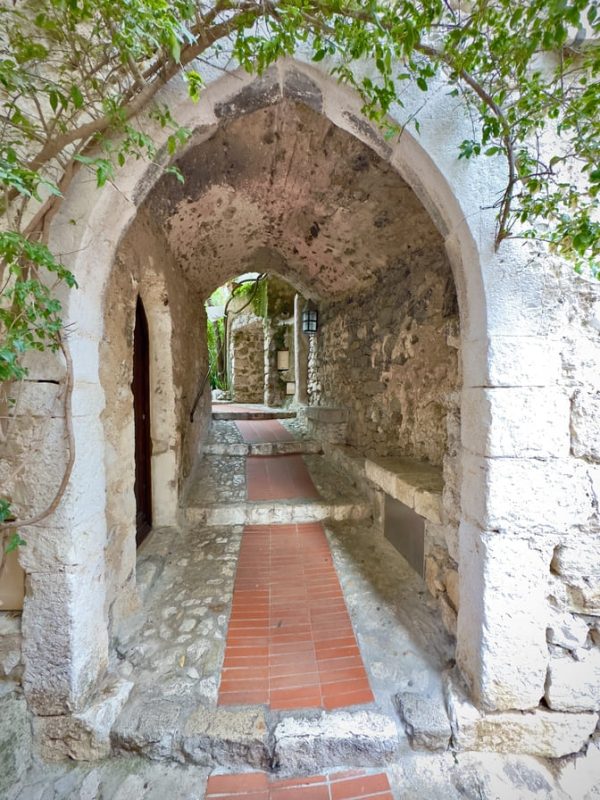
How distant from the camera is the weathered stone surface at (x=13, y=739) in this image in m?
1.32

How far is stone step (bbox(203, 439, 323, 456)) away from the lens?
14.1 ft

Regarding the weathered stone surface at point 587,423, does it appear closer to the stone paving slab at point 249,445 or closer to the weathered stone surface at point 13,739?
the weathered stone surface at point 13,739

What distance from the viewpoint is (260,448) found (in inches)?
170

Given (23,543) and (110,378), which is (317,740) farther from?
(110,378)

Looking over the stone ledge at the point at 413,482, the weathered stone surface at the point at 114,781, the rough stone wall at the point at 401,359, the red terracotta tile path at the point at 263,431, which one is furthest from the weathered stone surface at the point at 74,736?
the red terracotta tile path at the point at 263,431

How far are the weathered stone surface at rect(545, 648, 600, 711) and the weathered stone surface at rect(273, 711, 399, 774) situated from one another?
74 cm

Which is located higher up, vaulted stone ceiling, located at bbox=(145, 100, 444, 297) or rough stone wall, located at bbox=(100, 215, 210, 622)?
vaulted stone ceiling, located at bbox=(145, 100, 444, 297)

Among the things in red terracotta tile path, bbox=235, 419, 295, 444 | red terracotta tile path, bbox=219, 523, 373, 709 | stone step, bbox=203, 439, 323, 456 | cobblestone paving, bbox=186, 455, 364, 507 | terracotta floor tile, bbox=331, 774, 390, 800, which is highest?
red terracotta tile path, bbox=235, 419, 295, 444

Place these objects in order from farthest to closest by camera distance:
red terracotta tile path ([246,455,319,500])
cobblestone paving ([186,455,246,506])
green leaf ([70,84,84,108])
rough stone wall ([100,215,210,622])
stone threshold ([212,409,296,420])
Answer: stone threshold ([212,409,296,420])
red terracotta tile path ([246,455,319,500])
cobblestone paving ([186,455,246,506])
rough stone wall ([100,215,210,622])
green leaf ([70,84,84,108])

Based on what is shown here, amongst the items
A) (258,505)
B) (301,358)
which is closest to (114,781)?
(258,505)

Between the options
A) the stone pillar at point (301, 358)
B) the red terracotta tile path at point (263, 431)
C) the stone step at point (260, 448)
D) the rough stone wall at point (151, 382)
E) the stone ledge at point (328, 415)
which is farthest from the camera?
the stone pillar at point (301, 358)

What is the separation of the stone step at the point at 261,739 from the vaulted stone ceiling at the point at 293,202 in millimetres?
2716

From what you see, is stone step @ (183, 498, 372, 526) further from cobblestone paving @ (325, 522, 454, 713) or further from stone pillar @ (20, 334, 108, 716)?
stone pillar @ (20, 334, 108, 716)

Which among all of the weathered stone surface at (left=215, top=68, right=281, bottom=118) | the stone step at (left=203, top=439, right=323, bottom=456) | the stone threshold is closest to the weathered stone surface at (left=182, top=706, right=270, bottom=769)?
the weathered stone surface at (left=215, top=68, right=281, bottom=118)
